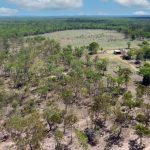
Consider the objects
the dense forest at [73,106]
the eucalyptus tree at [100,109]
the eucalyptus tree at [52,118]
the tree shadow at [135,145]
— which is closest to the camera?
the tree shadow at [135,145]

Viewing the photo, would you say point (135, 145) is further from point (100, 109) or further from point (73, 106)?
point (73, 106)

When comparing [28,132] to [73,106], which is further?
[73,106]

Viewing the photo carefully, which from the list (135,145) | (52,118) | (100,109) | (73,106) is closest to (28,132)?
(52,118)

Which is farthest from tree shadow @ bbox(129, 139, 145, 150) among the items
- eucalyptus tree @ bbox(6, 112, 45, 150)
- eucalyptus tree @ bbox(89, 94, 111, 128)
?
eucalyptus tree @ bbox(6, 112, 45, 150)

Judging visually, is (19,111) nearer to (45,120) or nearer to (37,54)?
(45,120)

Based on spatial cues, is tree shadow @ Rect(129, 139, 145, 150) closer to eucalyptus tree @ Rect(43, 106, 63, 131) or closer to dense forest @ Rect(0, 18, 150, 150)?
dense forest @ Rect(0, 18, 150, 150)

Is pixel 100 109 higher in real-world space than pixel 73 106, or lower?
higher

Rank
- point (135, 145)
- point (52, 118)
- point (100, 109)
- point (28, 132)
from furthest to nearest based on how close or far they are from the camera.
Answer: point (100, 109), point (52, 118), point (28, 132), point (135, 145)

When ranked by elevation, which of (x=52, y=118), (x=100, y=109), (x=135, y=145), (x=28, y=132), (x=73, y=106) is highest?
(x=100, y=109)

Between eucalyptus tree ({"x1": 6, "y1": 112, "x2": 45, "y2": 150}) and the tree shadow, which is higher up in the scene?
eucalyptus tree ({"x1": 6, "y1": 112, "x2": 45, "y2": 150})

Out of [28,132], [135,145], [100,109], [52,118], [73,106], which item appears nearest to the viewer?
[135,145]

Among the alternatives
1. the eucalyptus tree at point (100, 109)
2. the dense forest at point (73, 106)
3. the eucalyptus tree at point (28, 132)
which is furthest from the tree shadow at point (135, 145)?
the eucalyptus tree at point (28, 132)

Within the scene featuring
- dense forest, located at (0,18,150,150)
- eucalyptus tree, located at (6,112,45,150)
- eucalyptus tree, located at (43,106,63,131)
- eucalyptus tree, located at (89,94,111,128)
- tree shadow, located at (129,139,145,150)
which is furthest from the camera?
eucalyptus tree, located at (89,94,111,128)

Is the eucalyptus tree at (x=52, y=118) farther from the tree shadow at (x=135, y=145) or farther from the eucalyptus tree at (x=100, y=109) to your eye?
the tree shadow at (x=135, y=145)
